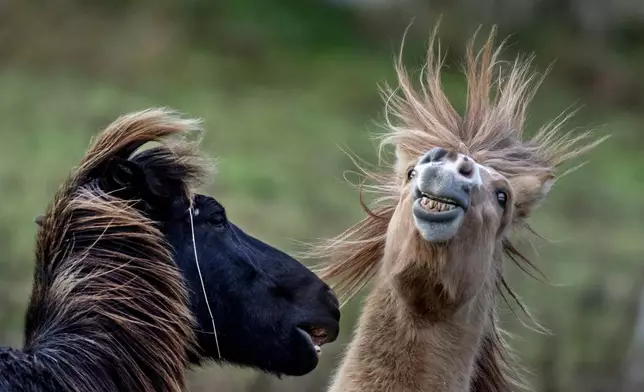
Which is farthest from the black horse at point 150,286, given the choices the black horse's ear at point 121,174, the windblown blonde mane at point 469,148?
the windblown blonde mane at point 469,148

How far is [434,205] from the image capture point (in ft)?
16.4

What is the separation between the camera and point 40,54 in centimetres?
1800

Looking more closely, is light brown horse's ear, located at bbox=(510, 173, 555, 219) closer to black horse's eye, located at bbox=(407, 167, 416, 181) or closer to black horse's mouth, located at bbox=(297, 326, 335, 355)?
black horse's eye, located at bbox=(407, 167, 416, 181)

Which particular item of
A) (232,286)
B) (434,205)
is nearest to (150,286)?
(232,286)

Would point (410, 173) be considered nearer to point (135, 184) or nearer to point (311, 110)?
point (135, 184)

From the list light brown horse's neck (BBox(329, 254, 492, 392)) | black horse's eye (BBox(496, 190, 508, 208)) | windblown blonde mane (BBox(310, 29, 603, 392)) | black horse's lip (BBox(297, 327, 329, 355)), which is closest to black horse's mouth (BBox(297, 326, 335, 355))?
black horse's lip (BBox(297, 327, 329, 355))

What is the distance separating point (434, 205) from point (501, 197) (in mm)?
486

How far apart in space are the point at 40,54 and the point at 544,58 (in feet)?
26.9

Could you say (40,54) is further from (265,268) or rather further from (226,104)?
(265,268)

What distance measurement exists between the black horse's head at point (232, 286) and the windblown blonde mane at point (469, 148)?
2.22 ft

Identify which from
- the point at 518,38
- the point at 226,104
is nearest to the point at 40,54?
the point at 226,104

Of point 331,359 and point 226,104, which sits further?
point 226,104

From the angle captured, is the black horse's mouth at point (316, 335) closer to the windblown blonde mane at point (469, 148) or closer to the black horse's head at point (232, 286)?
the black horse's head at point (232, 286)

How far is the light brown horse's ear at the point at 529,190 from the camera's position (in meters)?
5.62
